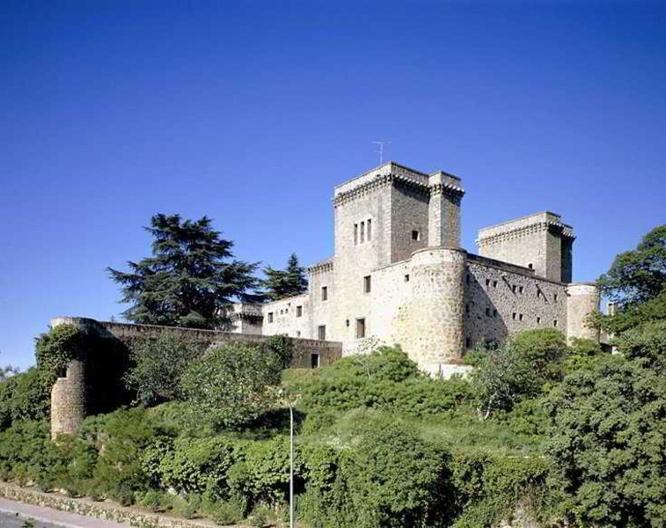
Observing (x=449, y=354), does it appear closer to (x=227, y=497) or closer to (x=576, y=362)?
(x=576, y=362)

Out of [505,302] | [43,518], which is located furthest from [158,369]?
[505,302]

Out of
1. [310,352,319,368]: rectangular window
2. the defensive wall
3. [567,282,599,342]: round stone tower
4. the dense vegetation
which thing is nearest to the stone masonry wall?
[567,282,599,342]: round stone tower

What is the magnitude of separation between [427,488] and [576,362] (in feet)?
43.3

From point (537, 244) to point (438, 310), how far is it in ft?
40.9

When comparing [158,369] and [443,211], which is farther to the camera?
[443,211]

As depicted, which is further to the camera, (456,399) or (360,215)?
(360,215)

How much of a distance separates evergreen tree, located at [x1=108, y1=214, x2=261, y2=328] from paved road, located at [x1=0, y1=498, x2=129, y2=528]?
14.6m

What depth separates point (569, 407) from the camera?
68.6ft

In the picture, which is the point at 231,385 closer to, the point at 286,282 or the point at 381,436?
the point at 381,436

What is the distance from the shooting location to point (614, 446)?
19.1 metres

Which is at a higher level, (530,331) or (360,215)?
(360,215)

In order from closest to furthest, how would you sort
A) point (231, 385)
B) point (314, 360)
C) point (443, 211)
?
point (231, 385)
point (314, 360)
point (443, 211)

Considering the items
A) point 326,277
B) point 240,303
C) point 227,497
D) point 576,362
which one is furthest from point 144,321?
point 576,362

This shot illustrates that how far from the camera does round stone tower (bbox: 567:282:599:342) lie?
38375mm
